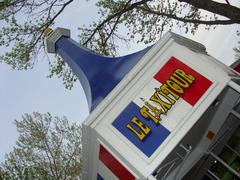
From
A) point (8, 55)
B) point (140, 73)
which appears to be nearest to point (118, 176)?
point (140, 73)

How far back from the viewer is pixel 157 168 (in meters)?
5.93

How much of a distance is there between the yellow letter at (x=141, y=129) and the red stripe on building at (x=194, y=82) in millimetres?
806

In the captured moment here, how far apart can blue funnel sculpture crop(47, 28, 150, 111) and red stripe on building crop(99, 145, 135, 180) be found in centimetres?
99

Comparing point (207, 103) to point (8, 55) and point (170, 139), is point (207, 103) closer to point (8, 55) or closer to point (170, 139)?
point (170, 139)

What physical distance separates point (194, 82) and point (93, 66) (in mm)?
2687

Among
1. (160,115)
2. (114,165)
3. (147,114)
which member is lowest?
(114,165)

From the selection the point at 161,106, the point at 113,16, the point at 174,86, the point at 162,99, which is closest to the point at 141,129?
the point at 161,106

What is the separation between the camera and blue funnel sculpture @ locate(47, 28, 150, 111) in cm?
740

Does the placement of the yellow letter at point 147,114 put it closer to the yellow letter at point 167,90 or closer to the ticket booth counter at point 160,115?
the ticket booth counter at point 160,115

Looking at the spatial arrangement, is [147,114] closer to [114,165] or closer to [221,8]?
[114,165]

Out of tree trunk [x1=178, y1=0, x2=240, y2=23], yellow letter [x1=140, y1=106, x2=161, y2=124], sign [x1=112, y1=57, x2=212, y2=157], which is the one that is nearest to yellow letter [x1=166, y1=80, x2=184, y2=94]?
sign [x1=112, y1=57, x2=212, y2=157]

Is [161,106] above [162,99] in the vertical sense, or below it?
below

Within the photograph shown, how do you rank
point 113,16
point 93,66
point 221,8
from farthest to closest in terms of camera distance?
1. point 113,16
2. point 221,8
3. point 93,66

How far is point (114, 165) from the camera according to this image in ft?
21.3
